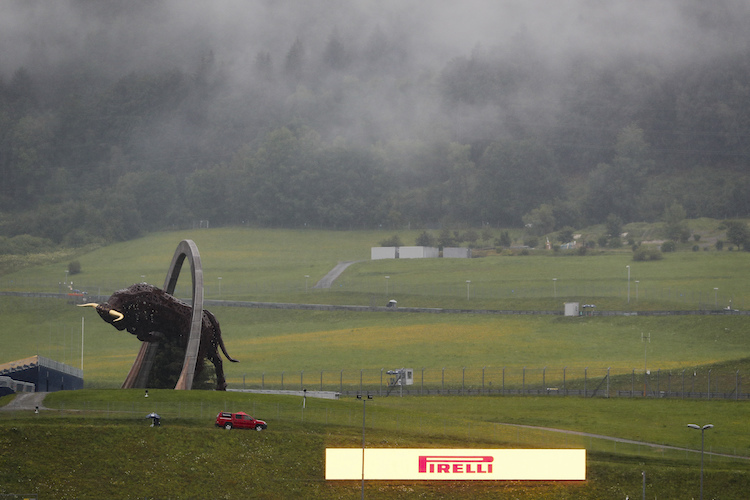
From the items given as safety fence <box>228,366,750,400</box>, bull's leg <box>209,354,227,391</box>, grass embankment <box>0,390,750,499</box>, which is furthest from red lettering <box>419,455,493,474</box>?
safety fence <box>228,366,750,400</box>

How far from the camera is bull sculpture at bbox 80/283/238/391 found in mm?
73062

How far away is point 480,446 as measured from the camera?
70.1 meters

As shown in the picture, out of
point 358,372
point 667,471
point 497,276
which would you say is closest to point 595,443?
point 667,471

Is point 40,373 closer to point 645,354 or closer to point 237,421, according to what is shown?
point 237,421

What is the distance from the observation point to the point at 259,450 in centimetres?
6562

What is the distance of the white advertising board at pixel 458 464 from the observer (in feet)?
210

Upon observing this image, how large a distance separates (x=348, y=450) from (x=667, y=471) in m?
20.6

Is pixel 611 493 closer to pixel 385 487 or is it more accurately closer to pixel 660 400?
pixel 385 487

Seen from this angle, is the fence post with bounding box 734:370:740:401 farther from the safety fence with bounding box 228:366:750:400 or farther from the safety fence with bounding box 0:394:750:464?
the safety fence with bounding box 0:394:750:464

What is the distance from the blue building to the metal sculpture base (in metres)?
11.6

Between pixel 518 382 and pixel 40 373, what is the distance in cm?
4954

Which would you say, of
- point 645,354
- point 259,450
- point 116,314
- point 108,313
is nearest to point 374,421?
point 259,450

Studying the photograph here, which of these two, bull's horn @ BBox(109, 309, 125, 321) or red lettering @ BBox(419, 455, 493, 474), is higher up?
bull's horn @ BBox(109, 309, 125, 321)

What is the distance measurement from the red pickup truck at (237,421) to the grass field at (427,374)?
1.34m
